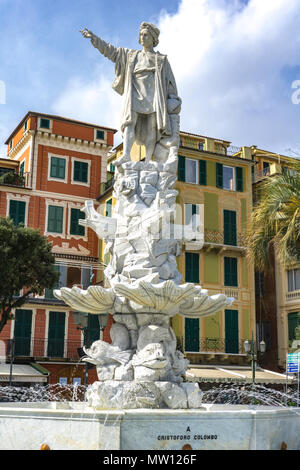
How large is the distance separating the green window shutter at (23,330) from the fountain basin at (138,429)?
889 inches

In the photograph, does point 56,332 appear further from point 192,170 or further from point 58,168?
point 192,170

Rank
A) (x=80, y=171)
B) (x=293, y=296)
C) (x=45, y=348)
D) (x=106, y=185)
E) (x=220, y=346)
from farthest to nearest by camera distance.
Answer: (x=80, y=171) → (x=106, y=185) → (x=293, y=296) → (x=220, y=346) → (x=45, y=348)

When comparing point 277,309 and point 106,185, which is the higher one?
point 106,185

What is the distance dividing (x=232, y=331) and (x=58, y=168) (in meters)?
13.0

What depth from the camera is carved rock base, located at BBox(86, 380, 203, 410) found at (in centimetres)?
845

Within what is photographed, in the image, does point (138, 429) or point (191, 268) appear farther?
point (191, 268)

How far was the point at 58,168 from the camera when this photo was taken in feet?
111

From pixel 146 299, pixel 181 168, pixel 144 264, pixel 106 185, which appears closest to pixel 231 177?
pixel 181 168

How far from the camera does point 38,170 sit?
33.0 m

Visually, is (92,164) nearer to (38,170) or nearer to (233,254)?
(38,170)

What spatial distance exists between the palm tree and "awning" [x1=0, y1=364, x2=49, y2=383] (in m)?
14.4

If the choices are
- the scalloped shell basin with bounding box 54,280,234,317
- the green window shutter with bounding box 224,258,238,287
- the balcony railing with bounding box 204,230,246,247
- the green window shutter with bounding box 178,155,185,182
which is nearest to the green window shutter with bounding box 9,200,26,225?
the green window shutter with bounding box 178,155,185,182

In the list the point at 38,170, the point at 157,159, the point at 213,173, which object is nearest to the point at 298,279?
the point at 213,173

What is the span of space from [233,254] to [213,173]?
182 inches
